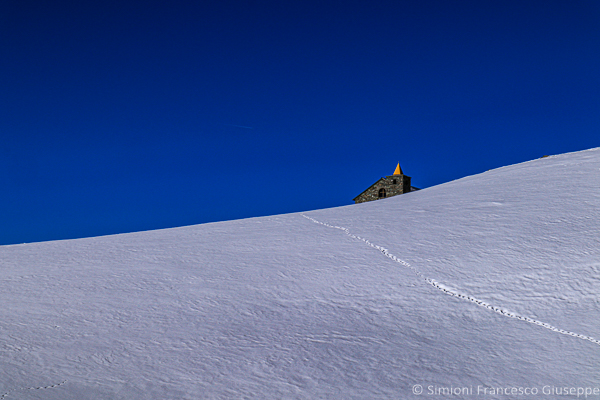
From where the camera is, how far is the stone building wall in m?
21.8

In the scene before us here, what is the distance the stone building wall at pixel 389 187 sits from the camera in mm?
21828

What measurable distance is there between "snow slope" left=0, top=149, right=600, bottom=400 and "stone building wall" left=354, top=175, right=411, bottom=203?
1822 cm

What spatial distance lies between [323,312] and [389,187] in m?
20.6

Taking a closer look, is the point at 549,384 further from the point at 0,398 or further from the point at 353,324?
the point at 0,398

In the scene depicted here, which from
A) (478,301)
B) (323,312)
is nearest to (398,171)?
(478,301)

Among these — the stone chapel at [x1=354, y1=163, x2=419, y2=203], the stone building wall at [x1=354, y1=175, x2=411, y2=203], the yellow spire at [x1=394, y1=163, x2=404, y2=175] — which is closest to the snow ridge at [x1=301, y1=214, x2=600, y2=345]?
the stone building wall at [x1=354, y1=175, x2=411, y2=203]

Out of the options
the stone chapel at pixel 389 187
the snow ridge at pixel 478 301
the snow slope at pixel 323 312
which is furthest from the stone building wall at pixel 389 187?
the snow ridge at pixel 478 301

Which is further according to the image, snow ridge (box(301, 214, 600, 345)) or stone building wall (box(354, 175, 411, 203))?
stone building wall (box(354, 175, 411, 203))

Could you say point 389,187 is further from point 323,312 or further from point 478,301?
point 323,312

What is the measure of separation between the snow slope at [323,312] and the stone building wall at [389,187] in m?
18.2

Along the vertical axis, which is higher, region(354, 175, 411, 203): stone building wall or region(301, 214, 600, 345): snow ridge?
region(354, 175, 411, 203): stone building wall

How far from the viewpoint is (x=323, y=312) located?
212 centimetres

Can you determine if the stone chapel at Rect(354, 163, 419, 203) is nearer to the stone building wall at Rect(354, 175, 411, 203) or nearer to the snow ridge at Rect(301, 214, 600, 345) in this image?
the stone building wall at Rect(354, 175, 411, 203)

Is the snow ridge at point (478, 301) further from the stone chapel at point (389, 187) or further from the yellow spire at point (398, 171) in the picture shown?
the yellow spire at point (398, 171)
